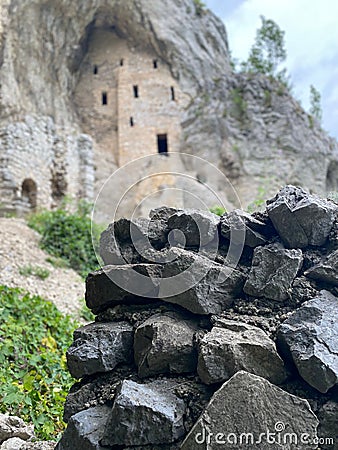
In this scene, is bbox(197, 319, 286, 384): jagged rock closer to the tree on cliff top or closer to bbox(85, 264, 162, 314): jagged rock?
bbox(85, 264, 162, 314): jagged rock

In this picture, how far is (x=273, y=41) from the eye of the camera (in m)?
19.5

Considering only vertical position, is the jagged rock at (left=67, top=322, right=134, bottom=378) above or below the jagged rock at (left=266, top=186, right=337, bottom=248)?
below

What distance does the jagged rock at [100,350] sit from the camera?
2.72 metres

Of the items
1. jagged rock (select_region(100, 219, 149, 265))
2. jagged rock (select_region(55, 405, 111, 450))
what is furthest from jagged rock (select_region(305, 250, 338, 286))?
jagged rock (select_region(55, 405, 111, 450))

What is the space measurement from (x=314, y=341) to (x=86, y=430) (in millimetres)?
1185

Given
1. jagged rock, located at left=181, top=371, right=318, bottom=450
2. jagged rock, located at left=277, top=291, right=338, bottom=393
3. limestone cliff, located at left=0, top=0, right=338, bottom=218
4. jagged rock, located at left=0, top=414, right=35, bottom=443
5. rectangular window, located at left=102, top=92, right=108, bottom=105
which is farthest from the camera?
rectangular window, located at left=102, top=92, right=108, bottom=105

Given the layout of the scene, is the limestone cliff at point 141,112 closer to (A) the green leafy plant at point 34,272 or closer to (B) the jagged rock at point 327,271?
(A) the green leafy plant at point 34,272

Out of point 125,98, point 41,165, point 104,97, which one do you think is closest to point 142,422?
point 41,165

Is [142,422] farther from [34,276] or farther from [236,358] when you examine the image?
[34,276]

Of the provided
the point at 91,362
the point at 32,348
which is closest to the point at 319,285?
the point at 91,362

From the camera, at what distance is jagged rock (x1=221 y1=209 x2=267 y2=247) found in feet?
9.50

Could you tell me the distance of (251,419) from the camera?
222cm

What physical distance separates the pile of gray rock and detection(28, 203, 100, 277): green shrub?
568 centimetres

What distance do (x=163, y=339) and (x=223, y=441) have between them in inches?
22.8
